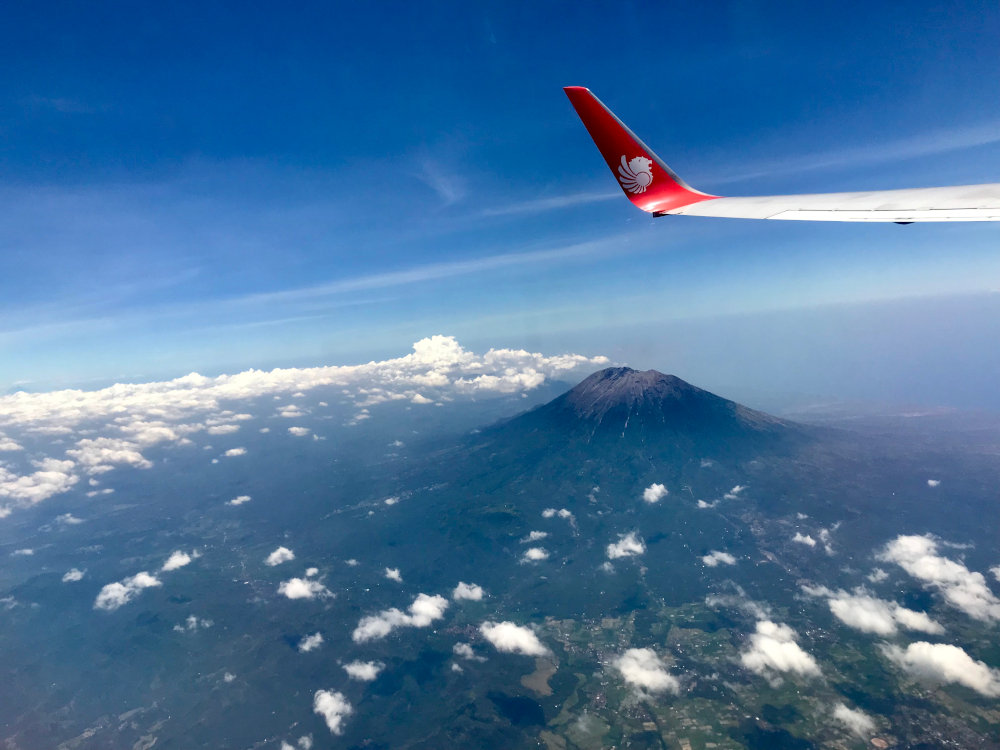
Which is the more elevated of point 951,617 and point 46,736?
point 46,736

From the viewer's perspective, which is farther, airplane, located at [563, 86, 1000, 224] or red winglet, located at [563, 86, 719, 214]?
red winglet, located at [563, 86, 719, 214]

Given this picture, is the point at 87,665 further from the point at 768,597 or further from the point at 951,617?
the point at 951,617

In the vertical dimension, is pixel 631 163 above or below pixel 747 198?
above

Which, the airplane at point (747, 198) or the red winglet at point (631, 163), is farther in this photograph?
the red winglet at point (631, 163)

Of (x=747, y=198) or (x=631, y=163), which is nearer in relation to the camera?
(x=631, y=163)

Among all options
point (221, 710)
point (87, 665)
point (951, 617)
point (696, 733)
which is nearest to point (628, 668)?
point (696, 733)
